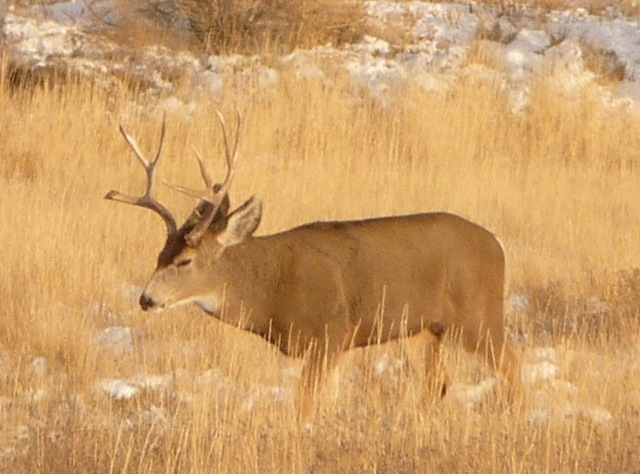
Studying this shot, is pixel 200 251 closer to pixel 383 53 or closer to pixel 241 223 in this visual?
pixel 241 223

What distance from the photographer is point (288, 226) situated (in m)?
11.5

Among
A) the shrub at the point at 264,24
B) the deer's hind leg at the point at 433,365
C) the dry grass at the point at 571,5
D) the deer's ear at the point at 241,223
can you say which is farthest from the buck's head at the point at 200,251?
the dry grass at the point at 571,5

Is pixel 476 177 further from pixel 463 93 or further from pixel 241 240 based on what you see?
pixel 241 240

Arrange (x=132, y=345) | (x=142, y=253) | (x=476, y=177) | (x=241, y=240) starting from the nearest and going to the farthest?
(x=241, y=240)
(x=132, y=345)
(x=142, y=253)
(x=476, y=177)

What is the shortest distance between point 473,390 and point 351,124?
708 centimetres

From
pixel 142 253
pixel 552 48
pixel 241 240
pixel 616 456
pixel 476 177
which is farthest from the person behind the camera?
pixel 552 48

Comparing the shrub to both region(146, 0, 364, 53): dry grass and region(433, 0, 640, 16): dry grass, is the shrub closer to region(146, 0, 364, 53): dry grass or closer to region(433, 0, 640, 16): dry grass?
region(146, 0, 364, 53): dry grass

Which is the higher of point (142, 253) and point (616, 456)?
point (616, 456)

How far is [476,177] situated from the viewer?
43.7ft

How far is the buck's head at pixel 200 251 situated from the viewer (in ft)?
24.5

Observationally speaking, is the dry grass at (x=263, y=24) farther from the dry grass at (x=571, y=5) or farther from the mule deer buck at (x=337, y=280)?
the mule deer buck at (x=337, y=280)

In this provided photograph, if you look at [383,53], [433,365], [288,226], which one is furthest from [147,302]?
[383,53]

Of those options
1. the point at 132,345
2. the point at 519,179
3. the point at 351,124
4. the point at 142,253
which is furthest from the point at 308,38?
the point at 132,345

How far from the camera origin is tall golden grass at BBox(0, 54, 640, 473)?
6281 mm
